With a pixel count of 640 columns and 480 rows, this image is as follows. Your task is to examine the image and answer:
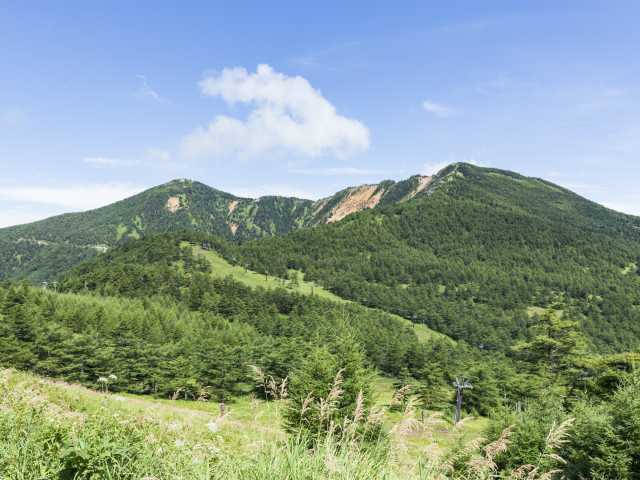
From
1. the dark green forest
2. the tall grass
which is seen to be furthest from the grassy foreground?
the dark green forest

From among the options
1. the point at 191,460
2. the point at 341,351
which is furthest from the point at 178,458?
the point at 341,351

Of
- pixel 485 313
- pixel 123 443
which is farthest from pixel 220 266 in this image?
pixel 123 443

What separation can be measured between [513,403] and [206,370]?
60421 millimetres

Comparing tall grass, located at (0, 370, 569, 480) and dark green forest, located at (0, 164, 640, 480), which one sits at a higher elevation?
tall grass, located at (0, 370, 569, 480)

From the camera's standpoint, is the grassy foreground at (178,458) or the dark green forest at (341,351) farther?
the dark green forest at (341,351)

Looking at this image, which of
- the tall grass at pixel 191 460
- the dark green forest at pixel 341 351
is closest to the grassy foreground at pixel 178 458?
the tall grass at pixel 191 460

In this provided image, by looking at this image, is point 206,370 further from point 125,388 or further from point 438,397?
point 438,397

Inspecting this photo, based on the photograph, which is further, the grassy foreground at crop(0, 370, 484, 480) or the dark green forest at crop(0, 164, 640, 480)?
the dark green forest at crop(0, 164, 640, 480)

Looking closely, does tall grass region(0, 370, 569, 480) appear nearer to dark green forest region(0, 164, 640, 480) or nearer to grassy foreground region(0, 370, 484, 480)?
grassy foreground region(0, 370, 484, 480)

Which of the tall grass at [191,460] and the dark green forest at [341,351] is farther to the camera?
the dark green forest at [341,351]

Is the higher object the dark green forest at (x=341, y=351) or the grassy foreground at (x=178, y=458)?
the grassy foreground at (x=178, y=458)

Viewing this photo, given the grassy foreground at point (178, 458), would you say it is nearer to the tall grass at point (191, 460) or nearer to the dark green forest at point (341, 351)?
the tall grass at point (191, 460)

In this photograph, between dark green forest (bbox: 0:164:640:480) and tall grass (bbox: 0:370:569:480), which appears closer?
tall grass (bbox: 0:370:569:480)

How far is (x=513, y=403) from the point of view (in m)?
73.8
